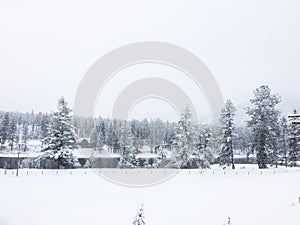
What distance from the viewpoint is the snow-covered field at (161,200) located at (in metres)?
19.8

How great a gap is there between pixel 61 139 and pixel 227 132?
81.0 ft

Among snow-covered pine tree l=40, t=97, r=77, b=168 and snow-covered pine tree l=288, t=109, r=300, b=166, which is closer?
snow-covered pine tree l=40, t=97, r=77, b=168

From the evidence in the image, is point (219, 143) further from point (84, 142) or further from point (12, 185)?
point (84, 142)

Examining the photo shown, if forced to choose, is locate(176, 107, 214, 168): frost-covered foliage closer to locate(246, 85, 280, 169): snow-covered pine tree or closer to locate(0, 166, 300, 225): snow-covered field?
locate(246, 85, 280, 169): snow-covered pine tree

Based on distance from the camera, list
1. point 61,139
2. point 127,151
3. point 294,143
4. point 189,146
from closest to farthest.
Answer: point 61,139 → point 189,146 → point 294,143 → point 127,151

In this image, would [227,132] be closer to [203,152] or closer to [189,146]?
[203,152]

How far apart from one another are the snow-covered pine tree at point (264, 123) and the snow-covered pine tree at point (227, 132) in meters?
2.63

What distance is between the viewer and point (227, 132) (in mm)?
45625

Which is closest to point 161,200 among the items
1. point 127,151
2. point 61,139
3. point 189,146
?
point 61,139

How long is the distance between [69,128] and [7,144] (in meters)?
65.8

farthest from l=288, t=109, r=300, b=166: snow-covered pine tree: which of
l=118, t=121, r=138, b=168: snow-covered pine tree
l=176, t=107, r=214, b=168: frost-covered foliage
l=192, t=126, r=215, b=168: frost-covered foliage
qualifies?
l=118, t=121, r=138, b=168: snow-covered pine tree

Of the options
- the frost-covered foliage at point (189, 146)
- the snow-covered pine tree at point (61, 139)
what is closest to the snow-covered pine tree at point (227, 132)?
the frost-covered foliage at point (189, 146)

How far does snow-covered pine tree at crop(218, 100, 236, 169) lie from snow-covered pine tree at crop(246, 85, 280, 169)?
2.63m

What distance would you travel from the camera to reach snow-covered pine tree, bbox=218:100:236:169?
45.4 m
